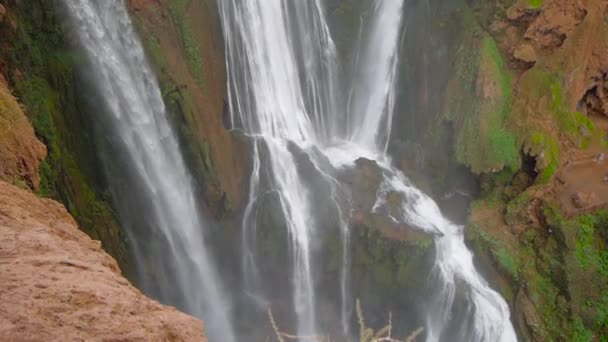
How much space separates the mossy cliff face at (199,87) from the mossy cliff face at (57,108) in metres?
1.81

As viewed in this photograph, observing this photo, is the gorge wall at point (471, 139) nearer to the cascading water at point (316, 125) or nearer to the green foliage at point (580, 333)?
the green foliage at point (580, 333)

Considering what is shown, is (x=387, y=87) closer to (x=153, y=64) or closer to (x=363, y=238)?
(x=363, y=238)

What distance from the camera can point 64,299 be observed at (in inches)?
114

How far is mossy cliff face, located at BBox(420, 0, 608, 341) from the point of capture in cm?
1238

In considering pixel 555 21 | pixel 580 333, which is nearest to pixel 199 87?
pixel 555 21

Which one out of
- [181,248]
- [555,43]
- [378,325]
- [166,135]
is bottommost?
[378,325]

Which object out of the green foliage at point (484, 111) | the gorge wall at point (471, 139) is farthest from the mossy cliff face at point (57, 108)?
the green foliage at point (484, 111)

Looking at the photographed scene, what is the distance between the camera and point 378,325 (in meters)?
12.1

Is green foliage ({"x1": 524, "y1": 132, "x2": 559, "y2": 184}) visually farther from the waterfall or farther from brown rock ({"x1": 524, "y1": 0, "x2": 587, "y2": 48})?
the waterfall

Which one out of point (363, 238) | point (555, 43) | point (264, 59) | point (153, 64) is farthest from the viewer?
point (555, 43)

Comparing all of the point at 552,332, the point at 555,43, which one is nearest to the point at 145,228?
the point at 552,332

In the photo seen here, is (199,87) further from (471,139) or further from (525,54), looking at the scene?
(525,54)

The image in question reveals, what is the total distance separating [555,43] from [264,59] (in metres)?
7.86

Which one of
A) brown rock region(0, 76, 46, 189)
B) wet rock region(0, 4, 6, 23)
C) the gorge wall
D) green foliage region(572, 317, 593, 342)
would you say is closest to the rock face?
brown rock region(0, 76, 46, 189)
